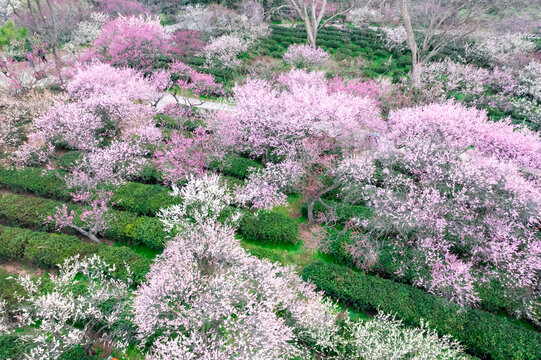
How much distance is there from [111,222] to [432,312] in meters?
14.9

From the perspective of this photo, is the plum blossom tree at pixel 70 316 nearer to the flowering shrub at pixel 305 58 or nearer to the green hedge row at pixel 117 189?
the green hedge row at pixel 117 189

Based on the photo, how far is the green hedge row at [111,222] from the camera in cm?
1391

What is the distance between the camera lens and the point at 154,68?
29.9 m

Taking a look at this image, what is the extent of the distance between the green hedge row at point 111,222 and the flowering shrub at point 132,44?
54.0 ft

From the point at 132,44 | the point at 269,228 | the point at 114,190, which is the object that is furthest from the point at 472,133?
the point at 132,44

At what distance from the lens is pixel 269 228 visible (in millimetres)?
14359

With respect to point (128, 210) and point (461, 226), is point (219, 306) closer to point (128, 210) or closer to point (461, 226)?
point (128, 210)

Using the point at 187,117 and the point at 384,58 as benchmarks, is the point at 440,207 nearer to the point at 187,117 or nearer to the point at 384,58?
the point at 187,117

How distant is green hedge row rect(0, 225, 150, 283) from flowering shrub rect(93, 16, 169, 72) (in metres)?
18.9

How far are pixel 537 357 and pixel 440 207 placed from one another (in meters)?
5.90

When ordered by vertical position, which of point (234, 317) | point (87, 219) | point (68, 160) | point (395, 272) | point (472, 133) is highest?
point (68, 160)

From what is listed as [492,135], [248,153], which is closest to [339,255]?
[248,153]

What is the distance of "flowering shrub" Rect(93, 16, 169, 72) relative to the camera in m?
27.4

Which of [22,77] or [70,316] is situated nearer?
[70,316]
